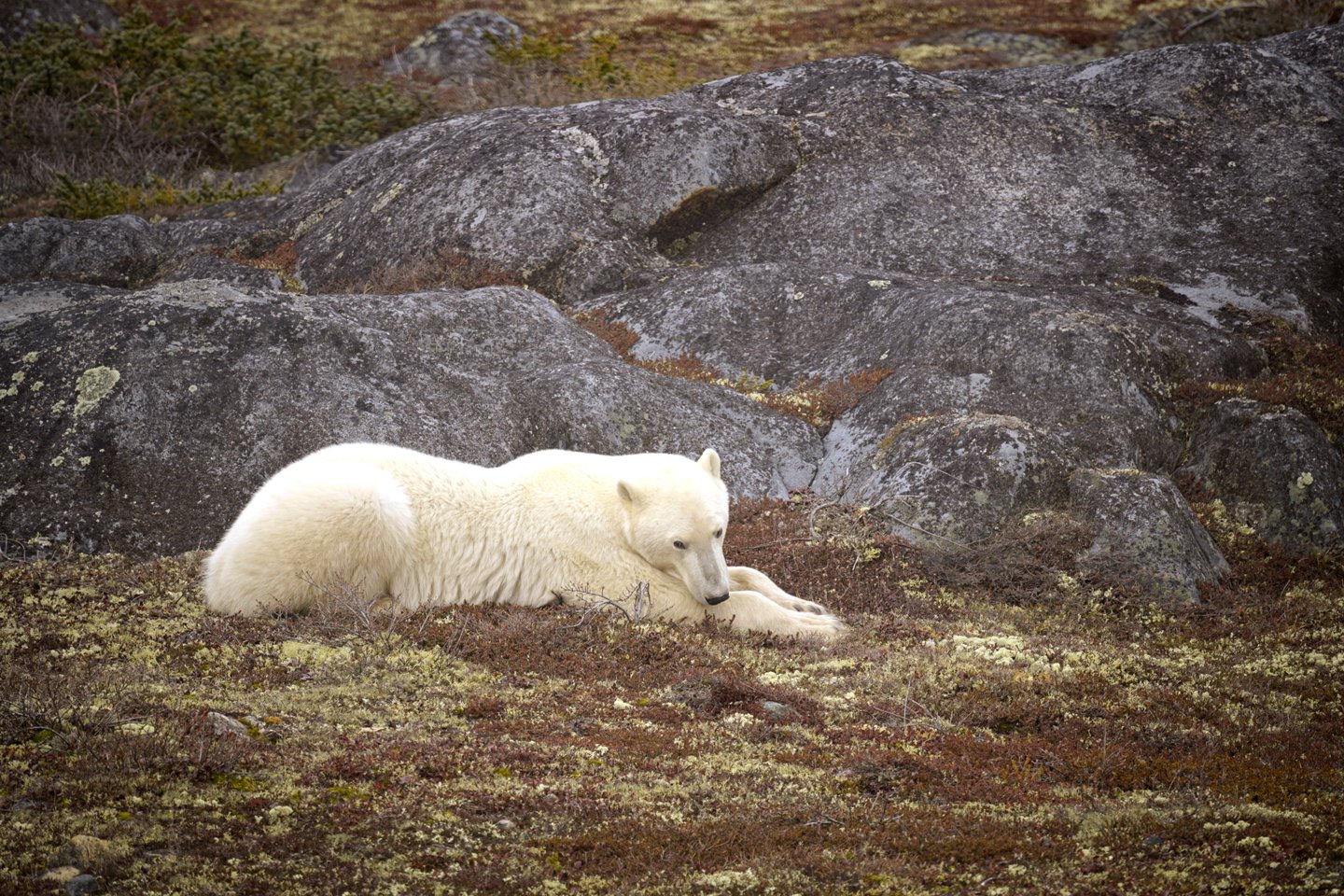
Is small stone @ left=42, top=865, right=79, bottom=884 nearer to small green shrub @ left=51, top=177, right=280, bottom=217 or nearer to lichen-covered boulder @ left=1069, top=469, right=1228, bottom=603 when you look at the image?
lichen-covered boulder @ left=1069, top=469, right=1228, bottom=603

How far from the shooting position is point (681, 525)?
28.4 ft

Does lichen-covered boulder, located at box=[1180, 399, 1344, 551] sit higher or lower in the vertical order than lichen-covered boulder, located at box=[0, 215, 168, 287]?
lower

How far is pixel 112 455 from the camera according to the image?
11211 mm

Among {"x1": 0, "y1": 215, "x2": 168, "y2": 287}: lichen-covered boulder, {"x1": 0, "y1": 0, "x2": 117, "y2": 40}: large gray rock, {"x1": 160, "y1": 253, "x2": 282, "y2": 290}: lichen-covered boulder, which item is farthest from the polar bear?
{"x1": 0, "y1": 0, "x2": 117, "y2": 40}: large gray rock

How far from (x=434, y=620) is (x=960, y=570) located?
17.2 ft

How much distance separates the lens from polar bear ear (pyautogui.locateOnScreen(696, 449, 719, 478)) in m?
9.12

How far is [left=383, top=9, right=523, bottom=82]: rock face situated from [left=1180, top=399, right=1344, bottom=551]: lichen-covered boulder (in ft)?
92.4

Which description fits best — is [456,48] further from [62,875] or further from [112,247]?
[62,875]

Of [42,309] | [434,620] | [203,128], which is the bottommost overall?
[434,620]

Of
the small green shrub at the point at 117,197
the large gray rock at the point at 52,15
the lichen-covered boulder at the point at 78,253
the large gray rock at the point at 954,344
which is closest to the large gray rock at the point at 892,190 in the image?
the large gray rock at the point at 954,344

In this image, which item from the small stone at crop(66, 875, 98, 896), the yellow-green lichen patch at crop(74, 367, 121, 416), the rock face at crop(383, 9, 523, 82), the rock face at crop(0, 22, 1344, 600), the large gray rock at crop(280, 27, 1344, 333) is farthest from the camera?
the rock face at crop(383, 9, 523, 82)

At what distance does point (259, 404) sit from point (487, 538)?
421cm

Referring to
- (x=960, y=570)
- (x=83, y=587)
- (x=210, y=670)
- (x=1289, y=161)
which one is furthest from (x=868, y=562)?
(x=1289, y=161)

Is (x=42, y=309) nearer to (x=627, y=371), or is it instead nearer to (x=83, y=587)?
(x=83, y=587)
